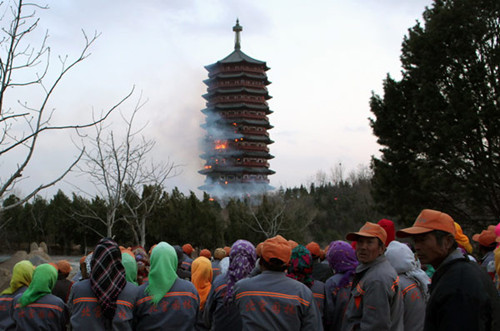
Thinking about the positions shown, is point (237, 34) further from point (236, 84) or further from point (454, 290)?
point (454, 290)

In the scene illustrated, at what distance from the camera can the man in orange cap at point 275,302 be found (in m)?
3.52

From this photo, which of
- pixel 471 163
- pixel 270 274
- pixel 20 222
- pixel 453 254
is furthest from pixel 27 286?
pixel 20 222

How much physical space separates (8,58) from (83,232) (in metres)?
33.0

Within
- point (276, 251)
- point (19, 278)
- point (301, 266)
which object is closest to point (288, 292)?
point (276, 251)

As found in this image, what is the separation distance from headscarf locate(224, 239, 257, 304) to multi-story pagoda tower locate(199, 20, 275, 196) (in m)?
57.0

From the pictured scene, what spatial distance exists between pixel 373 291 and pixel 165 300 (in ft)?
5.51

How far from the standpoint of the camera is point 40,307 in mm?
4316

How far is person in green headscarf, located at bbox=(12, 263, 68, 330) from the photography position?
4277 millimetres

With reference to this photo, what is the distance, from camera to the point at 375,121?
2058 cm

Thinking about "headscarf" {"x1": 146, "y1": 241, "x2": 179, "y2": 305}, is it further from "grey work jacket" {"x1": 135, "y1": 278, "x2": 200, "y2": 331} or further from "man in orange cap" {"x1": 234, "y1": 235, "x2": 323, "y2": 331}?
"man in orange cap" {"x1": 234, "y1": 235, "x2": 323, "y2": 331}

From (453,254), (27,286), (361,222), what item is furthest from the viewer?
(361,222)

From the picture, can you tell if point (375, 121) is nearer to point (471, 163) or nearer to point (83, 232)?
point (471, 163)

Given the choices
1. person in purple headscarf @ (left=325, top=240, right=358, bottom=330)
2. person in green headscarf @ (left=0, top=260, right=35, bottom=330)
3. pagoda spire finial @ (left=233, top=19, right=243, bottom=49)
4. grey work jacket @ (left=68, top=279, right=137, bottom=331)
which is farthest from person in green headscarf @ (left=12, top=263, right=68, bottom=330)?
pagoda spire finial @ (left=233, top=19, right=243, bottom=49)

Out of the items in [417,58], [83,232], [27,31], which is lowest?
[83,232]
